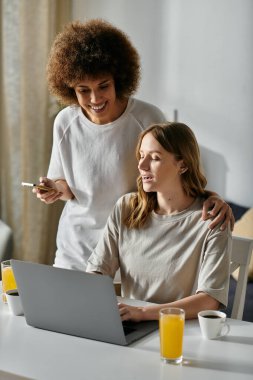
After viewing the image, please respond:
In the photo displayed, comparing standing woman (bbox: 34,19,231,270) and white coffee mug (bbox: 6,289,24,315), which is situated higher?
standing woman (bbox: 34,19,231,270)

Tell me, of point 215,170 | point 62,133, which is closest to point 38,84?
point 215,170

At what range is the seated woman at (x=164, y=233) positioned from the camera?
192 cm

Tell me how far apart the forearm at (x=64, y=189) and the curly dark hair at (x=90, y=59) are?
0.26 m

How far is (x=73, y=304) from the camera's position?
164cm

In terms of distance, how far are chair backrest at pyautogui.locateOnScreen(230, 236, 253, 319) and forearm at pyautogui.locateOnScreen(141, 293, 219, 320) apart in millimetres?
273

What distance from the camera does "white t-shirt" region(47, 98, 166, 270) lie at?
223 cm

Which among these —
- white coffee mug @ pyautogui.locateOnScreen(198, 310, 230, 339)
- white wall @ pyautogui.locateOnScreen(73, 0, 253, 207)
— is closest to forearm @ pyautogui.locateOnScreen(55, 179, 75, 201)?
white coffee mug @ pyautogui.locateOnScreen(198, 310, 230, 339)

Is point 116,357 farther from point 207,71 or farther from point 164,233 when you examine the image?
point 207,71

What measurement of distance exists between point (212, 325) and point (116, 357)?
25cm

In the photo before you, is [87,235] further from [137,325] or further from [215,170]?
[215,170]

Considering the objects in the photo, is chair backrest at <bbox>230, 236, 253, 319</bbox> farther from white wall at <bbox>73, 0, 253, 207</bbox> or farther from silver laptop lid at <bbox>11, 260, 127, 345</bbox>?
white wall at <bbox>73, 0, 253, 207</bbox>

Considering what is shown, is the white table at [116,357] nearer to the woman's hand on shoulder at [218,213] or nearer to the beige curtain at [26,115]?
the woman's hand on shoulder at [218,213]

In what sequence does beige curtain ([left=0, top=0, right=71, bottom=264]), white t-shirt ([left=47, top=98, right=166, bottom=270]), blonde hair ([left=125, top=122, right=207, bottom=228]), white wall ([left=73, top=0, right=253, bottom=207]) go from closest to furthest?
blonde hair ([left=125, top=122, right=207, bottom=228]) < white t-shirt ([left=47, top=98, right=166, bottom=270]) < white wall ([left=73, top=0, right=253, bottom=207]) < beige curtain ([left=0, top=0, right=71, bottom=264])

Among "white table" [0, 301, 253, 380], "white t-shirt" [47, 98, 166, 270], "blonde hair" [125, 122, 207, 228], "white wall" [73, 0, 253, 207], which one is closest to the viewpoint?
"white table" [0, 301, 253, 380]
